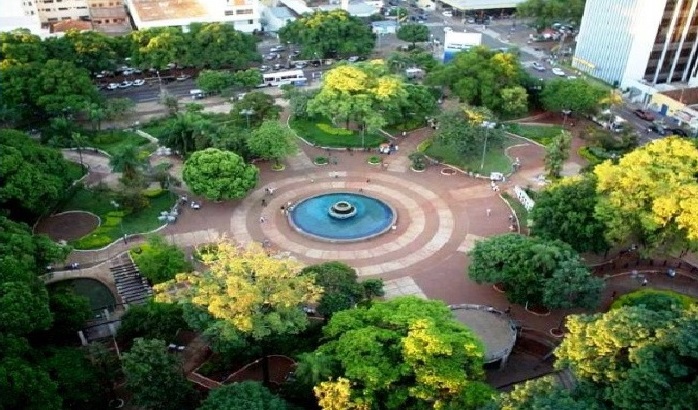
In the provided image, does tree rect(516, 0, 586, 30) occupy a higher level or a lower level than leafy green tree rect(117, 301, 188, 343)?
higher

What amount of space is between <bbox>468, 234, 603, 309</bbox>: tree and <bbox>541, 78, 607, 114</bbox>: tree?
35313 mm

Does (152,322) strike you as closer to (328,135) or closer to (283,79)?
(328,135)

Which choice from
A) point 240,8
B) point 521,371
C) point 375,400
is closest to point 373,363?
point 375,400

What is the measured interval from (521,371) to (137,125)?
2253 inches

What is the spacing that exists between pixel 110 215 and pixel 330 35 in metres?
51.8

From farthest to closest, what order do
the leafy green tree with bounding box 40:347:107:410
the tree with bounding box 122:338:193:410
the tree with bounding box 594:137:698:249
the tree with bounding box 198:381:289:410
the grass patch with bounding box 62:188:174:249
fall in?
the grass patch with bounding box 62:188:174:249 → the tree with bounding box 594:137:698:249 → the leafy green tree with bounding box 40:347:107:410 → the tree with bounding box 122:338:193:410 → the tree with bounding box 198:381:289:410

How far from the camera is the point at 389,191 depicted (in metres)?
64.6

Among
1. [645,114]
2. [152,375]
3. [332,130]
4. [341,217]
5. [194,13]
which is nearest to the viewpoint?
[152,375]

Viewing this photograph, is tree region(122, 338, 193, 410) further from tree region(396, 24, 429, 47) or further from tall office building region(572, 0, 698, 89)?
tree region(396, 24, 429, 47)

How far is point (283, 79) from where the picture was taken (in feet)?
306

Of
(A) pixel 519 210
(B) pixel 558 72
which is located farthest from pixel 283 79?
(A) pixel 519 210

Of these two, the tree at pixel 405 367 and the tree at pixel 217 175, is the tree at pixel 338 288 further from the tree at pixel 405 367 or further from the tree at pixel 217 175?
the tree at pixel 217 175

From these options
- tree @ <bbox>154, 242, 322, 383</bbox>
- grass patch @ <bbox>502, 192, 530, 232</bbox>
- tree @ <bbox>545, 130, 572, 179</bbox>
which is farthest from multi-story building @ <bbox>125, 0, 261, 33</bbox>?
tree @ <bbox>154, 242, 322, 383</bbox>

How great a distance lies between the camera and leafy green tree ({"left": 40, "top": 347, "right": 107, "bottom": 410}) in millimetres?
A: 35375
